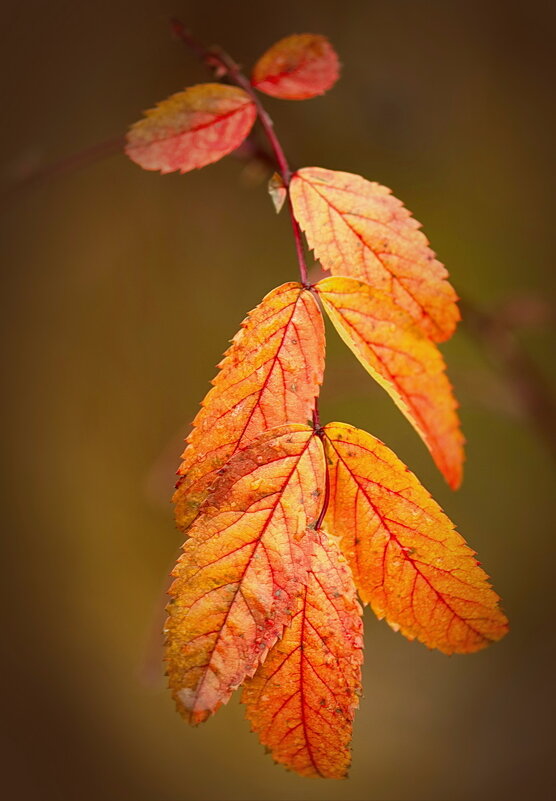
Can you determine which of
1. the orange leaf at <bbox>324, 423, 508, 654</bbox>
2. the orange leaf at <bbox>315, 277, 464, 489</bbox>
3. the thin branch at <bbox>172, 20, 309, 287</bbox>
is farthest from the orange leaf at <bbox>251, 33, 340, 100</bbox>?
the orange leaf at <bbox>324, 423, 508, 654</bbox>

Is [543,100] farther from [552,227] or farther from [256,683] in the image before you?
[256,683]

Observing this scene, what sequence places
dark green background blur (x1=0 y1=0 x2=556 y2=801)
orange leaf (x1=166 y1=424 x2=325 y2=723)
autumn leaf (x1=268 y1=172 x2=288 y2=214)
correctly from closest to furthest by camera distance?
orange leaf (x1=166 y1=424 x2=325 y2=723), autumn leaf (x1=268 y1=172 x2=288 y2=214), dark green background blur (x1=0 y1=0 x2=556 y2=801)

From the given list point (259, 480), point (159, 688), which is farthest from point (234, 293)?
point (259, 480)

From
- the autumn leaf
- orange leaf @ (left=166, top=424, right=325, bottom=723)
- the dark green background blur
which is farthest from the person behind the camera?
the dark green background blur

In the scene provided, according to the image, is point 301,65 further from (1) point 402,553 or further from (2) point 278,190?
(1) point 402,553

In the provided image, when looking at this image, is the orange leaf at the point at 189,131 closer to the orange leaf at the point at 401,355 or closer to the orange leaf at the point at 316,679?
the orange leaf at the point at 401,355

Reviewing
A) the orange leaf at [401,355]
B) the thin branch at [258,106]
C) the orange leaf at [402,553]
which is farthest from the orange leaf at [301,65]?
the orange leaf at [402,553]

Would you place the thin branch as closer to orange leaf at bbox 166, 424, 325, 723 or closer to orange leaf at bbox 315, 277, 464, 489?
orange leaf at bbox 315, 277, 464, 489
